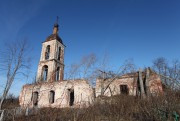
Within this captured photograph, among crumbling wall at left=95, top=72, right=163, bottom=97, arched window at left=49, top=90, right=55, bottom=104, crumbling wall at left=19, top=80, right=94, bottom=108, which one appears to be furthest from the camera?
arched window at left=49, top=90, right=55, bottom=104

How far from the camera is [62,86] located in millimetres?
19406

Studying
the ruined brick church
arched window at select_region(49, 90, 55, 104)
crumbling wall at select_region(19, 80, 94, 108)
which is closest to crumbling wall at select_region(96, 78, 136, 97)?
the ruined brick church

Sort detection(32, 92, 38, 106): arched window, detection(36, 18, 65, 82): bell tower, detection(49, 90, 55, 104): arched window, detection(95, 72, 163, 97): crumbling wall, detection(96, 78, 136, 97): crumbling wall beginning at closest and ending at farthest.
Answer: detection(95, 72, 163, 97): crumbling wall, detection(96, 78, 136, 97): crumbling wall, detection(49, 90, 55, 104): arched window, detection(32, 92, 38, 106): arched window, detection(36, 18, 65, 82): bell tower

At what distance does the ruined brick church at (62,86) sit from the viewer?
16.0m

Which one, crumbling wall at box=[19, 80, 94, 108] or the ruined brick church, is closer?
the ruined brick church

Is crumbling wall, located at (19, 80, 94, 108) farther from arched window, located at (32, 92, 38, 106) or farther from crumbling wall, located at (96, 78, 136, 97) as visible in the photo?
crumbling wall, located at (96, 78, 136, 97)

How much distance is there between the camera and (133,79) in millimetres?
16984

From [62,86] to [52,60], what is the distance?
703cm

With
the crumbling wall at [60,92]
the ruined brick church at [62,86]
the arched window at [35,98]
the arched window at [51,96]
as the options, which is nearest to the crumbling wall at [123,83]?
the ruined brick church at [62,86]

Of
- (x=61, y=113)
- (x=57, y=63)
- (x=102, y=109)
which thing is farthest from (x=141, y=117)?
(x=57, y=63)

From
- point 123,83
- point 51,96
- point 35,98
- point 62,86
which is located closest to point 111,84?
point 123,83

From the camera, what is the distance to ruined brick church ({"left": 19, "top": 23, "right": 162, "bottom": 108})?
52.4ft

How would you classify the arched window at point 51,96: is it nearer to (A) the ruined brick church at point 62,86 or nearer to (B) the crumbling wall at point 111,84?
(A) the ruined brick church at point 62,86

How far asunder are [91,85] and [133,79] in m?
4.77
